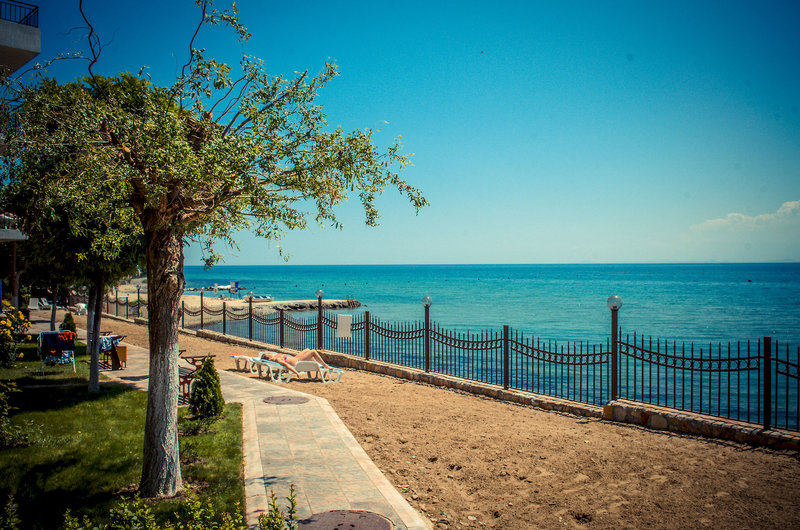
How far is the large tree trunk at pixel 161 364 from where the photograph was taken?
17.9 feet

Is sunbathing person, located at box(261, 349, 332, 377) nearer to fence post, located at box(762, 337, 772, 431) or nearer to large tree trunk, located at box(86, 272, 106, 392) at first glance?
large tree trunk, located at box(86, 272, 106, 392)

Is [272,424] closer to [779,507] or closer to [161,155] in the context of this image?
[161,155]

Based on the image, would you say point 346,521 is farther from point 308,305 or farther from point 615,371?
point 308,305

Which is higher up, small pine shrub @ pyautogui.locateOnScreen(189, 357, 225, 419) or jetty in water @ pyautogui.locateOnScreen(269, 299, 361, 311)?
small pine shrub @ pyautogui.locateOnScreen(189, 357, 225, 419)

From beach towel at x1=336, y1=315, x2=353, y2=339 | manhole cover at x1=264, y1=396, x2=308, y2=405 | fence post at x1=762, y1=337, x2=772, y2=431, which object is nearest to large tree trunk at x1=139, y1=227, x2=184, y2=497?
manhole cover at x1=264, y1=396, x2=308, y2=405

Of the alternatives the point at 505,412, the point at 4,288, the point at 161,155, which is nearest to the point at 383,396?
the point at 505,412

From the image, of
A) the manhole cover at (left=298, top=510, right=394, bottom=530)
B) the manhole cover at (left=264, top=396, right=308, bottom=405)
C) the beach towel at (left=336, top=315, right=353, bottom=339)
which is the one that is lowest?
the manhole cover at (left=264, top=396, right=308, bottom=405)

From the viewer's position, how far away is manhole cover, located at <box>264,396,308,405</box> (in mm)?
10180

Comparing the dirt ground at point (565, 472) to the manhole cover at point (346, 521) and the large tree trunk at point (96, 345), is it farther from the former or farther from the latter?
the large tree trunk at point (96, 345)

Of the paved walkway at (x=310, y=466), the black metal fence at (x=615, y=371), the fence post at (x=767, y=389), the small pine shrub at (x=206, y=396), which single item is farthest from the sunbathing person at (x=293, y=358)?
the fence post at (x=767, y=389)

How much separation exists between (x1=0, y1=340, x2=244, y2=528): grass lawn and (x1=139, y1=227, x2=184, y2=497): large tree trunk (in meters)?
0.35

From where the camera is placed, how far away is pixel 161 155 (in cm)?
434

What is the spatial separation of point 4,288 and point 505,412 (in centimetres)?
2713

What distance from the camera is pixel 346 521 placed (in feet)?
15.8
